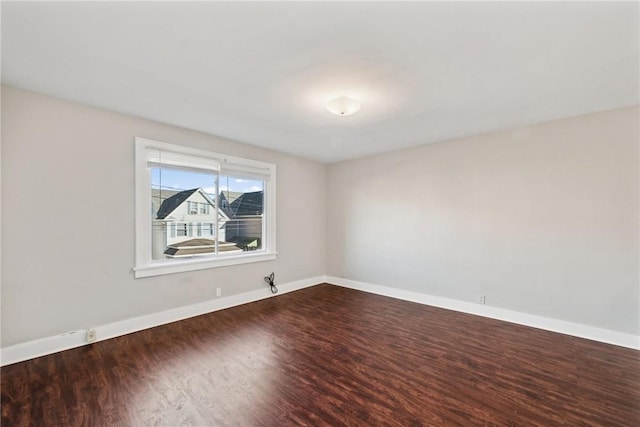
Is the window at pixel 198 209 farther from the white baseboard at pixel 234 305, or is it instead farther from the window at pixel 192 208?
the white baseboard at pixel 234 305

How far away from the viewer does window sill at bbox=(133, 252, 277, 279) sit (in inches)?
125

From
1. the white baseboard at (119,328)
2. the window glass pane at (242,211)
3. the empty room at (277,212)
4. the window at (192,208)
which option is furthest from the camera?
the window glass pane at (242,211)

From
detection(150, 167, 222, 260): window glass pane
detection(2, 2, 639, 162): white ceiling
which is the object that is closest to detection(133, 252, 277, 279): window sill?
detection(150, 167, 222, 260): window glass pane

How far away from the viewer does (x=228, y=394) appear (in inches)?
79.1

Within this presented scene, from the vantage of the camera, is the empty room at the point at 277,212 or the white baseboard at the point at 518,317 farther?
the white baseboard at the point at 518,317

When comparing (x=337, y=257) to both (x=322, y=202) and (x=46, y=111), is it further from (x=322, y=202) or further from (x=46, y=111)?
(x=46, y=111)

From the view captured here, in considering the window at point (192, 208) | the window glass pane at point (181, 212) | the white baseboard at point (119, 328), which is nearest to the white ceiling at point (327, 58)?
the window glass pane at point (181, 212)

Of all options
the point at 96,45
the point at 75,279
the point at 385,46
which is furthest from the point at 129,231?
the point at 385,46

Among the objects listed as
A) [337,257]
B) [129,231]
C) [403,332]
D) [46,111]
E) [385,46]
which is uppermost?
[385,46]

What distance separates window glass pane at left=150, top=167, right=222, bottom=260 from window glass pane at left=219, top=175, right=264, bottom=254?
0.21 m

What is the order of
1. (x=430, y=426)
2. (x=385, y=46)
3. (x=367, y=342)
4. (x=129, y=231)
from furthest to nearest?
(x=129, y=231) < (x=367, y=342) < (x=385, y=46) < (x=430, y=426)

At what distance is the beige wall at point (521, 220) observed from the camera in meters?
2.88

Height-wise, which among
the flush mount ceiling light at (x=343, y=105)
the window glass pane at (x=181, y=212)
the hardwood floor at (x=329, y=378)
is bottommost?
the hardwood floor at (x=329, y=378)

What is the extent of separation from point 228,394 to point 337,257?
3.62 metres
